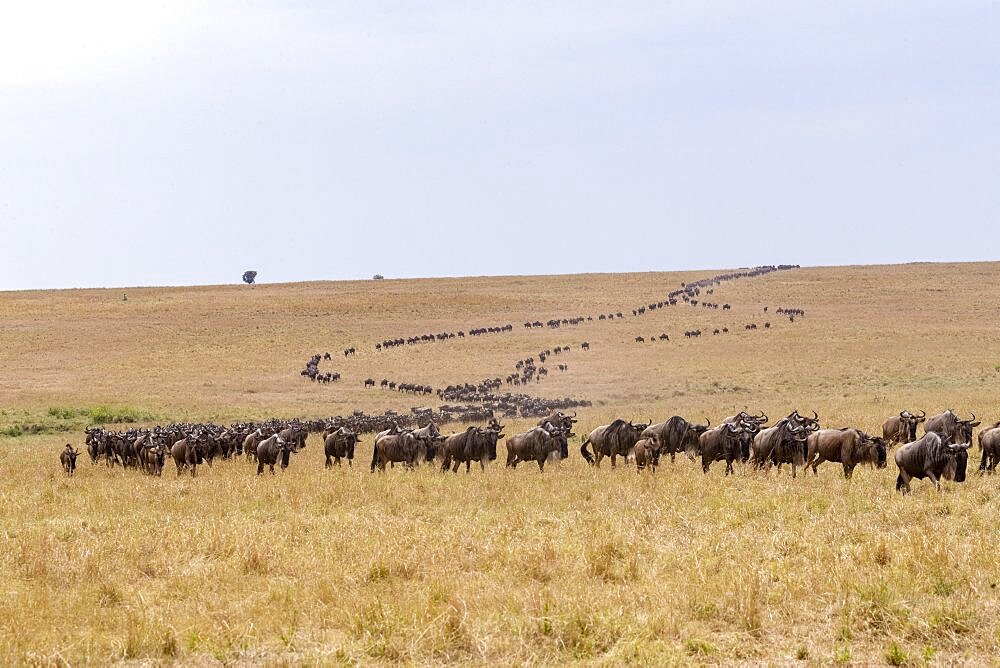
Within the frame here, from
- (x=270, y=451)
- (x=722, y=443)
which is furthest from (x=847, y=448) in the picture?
(x=270, y=451)

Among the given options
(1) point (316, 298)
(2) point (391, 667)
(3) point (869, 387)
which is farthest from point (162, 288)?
(2) point (391, 667)

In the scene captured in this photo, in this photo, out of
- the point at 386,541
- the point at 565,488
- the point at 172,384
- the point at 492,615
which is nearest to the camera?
the point at 492,615

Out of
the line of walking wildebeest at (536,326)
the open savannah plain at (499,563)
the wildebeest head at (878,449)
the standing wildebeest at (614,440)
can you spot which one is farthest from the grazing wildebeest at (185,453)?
the line of walking wildebeest at (536,326)

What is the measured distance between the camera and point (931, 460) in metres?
14.7

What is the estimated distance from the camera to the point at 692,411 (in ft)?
122

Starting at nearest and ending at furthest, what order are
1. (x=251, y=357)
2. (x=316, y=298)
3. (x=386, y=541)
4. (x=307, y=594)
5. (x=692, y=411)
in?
(x=307, y=594) → (x=386, y=541) → (x=692, y=411) → (x=251, y=357) → (x=316, y=298)

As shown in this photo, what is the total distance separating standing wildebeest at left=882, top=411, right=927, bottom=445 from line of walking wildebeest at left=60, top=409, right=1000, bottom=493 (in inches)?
0.9

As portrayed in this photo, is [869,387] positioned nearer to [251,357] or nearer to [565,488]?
[565,488]

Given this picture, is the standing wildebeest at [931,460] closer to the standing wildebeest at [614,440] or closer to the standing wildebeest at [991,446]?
the standing wildebeest at [991,446]

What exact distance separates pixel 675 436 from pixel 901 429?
20.2ft

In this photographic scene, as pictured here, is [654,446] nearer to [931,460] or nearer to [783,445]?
[783,445]

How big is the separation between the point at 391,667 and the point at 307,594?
205 centimetres

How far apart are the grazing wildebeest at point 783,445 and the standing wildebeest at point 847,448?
0.22 metres

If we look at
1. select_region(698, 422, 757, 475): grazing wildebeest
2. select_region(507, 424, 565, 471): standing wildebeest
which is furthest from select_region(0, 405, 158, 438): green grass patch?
select_region(698, 422, 757, 475): grazing wildebeest
